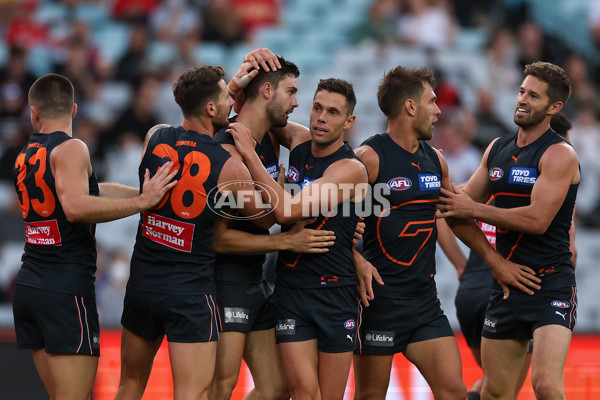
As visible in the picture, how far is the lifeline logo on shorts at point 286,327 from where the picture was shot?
18.1 ft

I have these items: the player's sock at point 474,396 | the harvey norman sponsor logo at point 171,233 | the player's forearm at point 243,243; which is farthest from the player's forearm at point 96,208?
the player's sock at point 474,396

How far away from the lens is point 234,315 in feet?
18.4

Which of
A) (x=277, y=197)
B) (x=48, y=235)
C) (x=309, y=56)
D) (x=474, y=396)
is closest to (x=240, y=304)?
(x=277, y=197)

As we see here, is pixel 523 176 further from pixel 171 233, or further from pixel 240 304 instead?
pixel 171 233

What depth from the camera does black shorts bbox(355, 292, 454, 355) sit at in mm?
5723

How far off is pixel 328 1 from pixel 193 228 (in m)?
9.91

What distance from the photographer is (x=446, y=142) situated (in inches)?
490

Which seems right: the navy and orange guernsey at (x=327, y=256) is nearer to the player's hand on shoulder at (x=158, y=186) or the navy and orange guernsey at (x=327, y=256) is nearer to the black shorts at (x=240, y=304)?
the black shorts at (x=240, y=304)

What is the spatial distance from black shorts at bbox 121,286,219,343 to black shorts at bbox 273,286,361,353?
1.71 feet

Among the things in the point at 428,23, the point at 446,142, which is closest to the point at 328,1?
the point at 428,23

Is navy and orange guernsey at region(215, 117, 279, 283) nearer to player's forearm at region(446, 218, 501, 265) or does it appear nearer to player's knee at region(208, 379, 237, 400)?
player's knee at region(208, 379, 237, 400)

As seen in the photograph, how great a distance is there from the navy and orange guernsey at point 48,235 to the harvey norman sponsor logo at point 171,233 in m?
0.49

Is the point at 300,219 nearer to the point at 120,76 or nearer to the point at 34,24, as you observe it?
the point at 120,76

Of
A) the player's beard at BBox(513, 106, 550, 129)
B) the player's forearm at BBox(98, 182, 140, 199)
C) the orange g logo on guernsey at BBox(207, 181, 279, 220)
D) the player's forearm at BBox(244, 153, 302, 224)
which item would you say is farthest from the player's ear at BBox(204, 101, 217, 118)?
the player's beard at BBox(513, 106, 550, 129)
